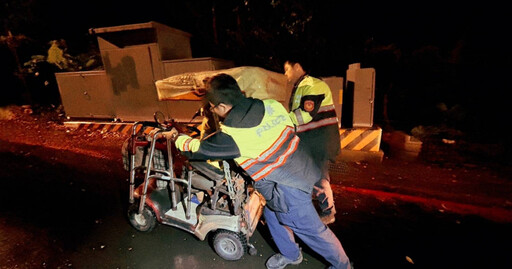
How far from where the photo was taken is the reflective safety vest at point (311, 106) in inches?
124

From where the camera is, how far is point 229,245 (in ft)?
9.33

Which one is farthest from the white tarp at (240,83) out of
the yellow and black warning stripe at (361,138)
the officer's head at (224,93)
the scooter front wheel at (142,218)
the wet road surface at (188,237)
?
the yellow and black warning stripe at (361,138)

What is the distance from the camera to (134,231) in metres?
3.44

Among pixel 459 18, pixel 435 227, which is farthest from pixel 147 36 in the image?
pixel 459 18

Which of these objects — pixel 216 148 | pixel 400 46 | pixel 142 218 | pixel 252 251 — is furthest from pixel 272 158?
pixel 400 46

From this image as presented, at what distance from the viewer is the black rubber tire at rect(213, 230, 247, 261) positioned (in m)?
2.76

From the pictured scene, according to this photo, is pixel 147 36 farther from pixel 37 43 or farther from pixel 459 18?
pixel 459 18

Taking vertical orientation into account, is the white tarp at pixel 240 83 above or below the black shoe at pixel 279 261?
above

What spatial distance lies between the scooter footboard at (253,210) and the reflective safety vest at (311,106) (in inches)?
38.6

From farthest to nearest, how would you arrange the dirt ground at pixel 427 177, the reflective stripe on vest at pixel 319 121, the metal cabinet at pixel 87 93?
the metal cabinet at pixel 87 93 < the dirt ground at pixel 427 177 < the reflective stripe on vest at pixel 319 121

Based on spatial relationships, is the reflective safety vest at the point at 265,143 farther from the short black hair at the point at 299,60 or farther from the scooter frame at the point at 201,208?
the short black hair at the point at 299,60

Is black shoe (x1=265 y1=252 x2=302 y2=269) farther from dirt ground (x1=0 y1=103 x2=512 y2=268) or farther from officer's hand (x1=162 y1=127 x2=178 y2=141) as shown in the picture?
officer's hand (x1=162 y1=127 x2=178 y2=141)

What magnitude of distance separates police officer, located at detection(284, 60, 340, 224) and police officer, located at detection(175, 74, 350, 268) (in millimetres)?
886

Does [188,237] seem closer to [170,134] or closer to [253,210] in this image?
[253,210]
